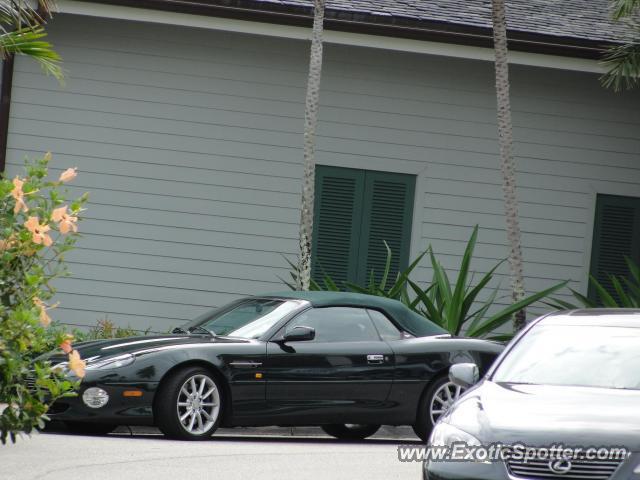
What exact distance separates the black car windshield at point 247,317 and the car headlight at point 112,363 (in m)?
1.16

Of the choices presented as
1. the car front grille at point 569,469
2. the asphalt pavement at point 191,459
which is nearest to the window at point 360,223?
the asphalt pavement at point 191,459

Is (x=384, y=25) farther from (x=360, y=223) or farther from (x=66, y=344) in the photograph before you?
(x=66, y=344)

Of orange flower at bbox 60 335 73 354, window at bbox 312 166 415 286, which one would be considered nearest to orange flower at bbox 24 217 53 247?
orange flower at bbox 60 335 73 354

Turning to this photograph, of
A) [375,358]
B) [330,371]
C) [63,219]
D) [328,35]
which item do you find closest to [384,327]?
[375,358]

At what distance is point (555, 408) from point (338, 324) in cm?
556

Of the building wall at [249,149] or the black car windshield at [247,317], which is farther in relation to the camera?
the building wall at [249,149]

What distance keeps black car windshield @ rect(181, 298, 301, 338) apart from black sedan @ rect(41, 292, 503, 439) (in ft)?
0.05

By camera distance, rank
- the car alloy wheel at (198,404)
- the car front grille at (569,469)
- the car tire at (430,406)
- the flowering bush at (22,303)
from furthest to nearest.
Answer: the car tire at (430,406)
the car alloy wheel at (198,404)
the flowering bush at (22,303)
the car front grille at (569,469)

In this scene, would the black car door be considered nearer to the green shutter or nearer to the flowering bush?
the flowering bush

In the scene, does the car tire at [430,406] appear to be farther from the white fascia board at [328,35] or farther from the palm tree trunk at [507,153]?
the white fascia board at [328,35]

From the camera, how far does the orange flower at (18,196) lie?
255 inches

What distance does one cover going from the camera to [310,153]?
1590 cm

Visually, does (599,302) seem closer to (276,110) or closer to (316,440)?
(276,110)

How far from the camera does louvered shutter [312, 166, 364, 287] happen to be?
18.1 m
